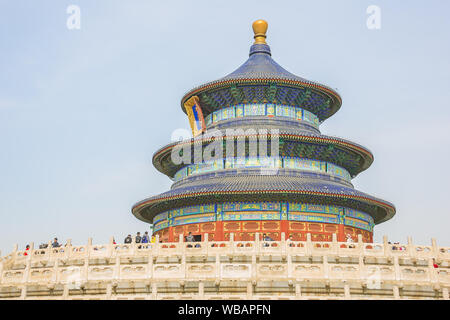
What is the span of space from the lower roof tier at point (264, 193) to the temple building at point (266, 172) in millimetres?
62

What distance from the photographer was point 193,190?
34.7m

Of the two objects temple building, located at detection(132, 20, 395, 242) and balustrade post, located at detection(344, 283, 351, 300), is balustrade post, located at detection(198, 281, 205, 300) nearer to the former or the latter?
balustrade post, located at detection(344, 283, 351, 300)

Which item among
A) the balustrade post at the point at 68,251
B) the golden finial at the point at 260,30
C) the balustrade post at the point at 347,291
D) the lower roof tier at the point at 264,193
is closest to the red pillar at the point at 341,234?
the lower roof tier at the point at 264,193

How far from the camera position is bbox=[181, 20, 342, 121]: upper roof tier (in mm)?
39625

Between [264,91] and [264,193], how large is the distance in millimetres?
10005

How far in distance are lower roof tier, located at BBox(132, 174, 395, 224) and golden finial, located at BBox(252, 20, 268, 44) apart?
15.3 m

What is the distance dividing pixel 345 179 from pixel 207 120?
11428mm

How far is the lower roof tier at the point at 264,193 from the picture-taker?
109 ft

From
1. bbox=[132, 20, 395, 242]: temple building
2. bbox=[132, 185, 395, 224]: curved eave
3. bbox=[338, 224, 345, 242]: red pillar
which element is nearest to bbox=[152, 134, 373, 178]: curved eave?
bbox=[132, 20, 395, 242]: temple building

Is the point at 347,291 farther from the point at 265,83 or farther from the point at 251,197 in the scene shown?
the point at 265,83

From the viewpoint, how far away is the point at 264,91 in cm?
4041
